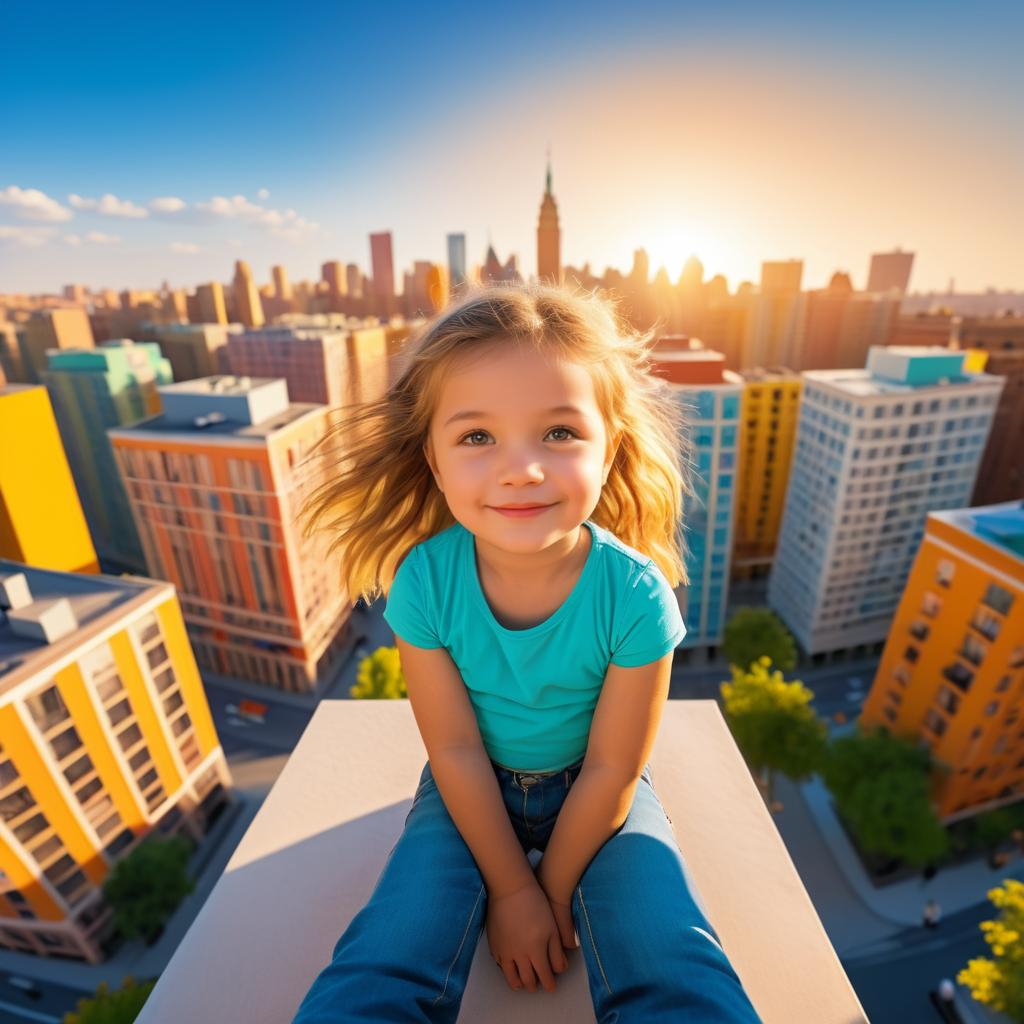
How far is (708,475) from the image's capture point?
20625mm

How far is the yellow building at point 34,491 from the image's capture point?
19016 millimetres

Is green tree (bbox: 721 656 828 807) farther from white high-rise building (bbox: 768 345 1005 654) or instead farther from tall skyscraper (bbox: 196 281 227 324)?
tall skyscraper (bbox: 196 281 227 324)

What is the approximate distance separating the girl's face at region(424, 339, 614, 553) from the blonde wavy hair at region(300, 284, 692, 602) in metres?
0.09

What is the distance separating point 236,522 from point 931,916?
77.0 feet

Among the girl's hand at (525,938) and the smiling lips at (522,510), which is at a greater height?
the smiling lips at (522,510)

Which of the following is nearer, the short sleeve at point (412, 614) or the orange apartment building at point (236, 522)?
the short sleeve at point (412, 614)

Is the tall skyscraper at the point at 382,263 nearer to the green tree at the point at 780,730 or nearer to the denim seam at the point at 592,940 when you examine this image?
the green tree at the point at 780,730

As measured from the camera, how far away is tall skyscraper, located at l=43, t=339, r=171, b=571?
2919 centimetres

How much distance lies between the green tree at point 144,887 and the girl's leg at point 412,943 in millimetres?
15693

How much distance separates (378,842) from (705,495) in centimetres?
2007

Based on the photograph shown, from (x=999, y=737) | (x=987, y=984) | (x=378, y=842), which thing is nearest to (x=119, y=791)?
(x=378, y=842)

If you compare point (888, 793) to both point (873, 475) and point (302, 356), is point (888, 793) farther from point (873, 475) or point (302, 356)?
point (302, 356)

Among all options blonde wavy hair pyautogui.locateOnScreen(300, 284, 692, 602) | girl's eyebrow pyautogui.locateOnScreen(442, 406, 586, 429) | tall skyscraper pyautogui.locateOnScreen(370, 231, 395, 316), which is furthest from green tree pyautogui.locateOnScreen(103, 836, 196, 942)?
tall skyscraper pyautogui.locateOnScreen(370, 231, 395, 316)

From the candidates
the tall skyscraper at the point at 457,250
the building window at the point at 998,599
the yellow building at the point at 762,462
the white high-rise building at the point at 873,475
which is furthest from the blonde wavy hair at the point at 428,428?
the tall skyscraper at the point at 457,250
